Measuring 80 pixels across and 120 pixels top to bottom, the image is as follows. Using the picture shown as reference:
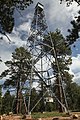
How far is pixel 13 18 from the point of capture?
61.8 feet

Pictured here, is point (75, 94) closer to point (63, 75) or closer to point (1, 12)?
point (63, 75)

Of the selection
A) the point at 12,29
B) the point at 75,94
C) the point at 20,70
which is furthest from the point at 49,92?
the point at 75,94

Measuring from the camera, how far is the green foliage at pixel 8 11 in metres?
16.9

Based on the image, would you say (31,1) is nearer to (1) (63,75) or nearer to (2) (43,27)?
(2) (43,27)

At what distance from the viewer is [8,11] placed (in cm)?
1797

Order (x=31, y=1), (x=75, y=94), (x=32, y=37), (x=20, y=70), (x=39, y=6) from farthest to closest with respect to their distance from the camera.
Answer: (x=75, y=94), (x=20, y=70), (x=39, y=6), (x=32, y=37), (x=31, y=1)

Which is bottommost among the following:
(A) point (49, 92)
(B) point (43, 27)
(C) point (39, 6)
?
(A) point (49, 92)

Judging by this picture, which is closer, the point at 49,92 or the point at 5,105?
the point at 49,92

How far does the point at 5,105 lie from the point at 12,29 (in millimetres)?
57072

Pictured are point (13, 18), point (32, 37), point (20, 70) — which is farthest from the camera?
point (20, 70)

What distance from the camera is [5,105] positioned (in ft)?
242

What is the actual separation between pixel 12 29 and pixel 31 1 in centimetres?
284

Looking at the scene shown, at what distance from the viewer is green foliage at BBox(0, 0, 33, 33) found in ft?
55.6

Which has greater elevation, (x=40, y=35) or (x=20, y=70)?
(x=20, y=70)
